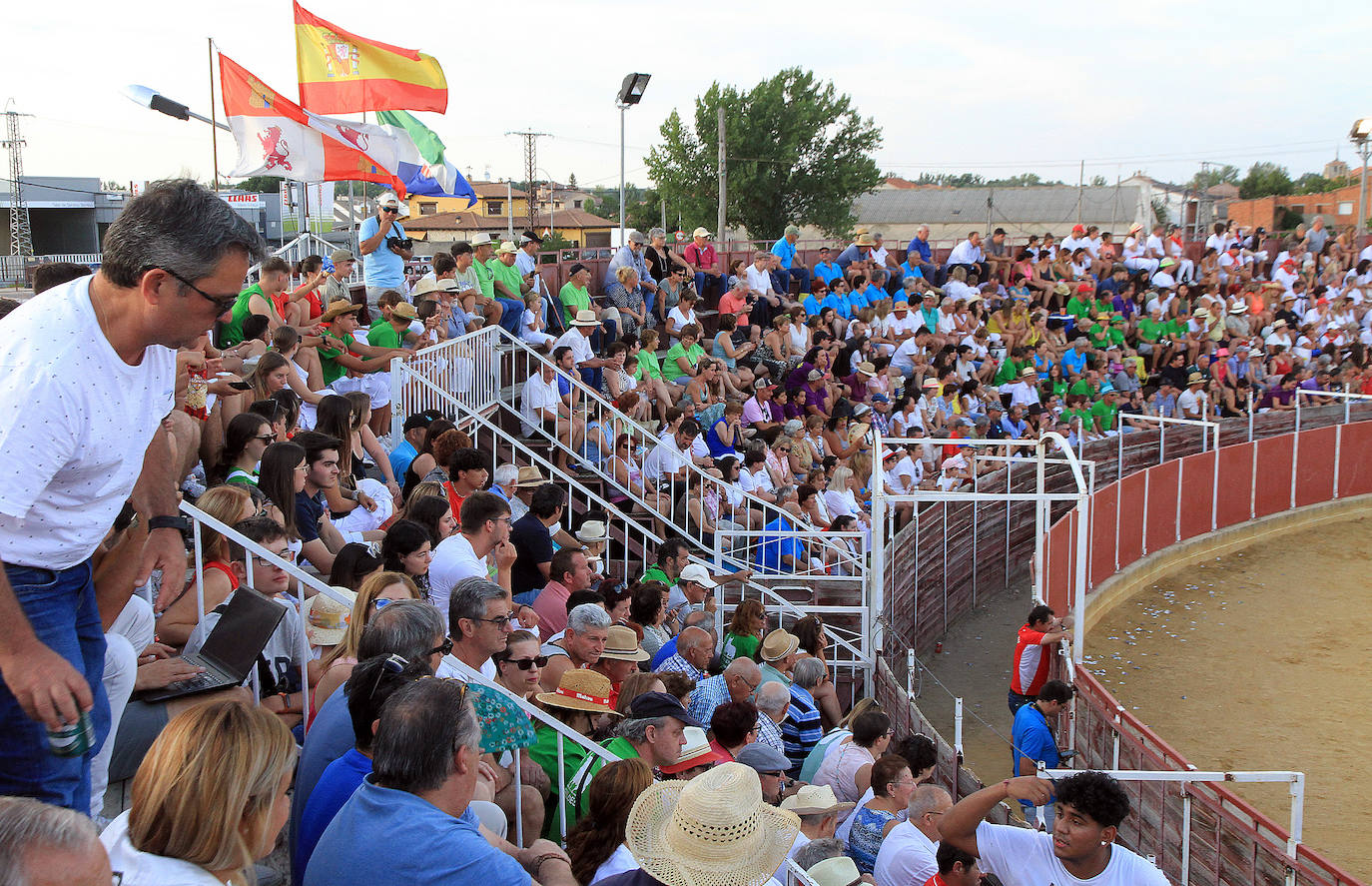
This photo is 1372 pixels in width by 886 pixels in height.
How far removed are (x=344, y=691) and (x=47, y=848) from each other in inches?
67.3

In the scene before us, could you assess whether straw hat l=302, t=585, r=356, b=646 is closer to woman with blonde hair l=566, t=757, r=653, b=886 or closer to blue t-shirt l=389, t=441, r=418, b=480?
woman with blonde hair l=566, t=757, r=653, b=886

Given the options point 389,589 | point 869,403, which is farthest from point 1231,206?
point 389,589

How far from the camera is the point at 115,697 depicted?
3387 mm

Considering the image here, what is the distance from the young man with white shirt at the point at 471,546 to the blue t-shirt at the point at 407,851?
265 centimetres

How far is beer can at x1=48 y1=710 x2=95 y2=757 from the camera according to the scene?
2406 mm

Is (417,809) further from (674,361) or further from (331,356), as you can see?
(674,361)

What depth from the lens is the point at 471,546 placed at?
5.98 metres

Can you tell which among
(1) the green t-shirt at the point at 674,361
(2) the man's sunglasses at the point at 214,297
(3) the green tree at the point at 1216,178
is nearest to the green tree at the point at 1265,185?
(3) the green tree at the point at 1216,178

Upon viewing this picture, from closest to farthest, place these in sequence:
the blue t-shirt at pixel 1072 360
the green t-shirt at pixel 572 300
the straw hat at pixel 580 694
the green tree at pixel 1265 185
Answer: the straw hat at pixel 580 694
the green t-shirt at pixel 572 300
the blue t-shirt at pixel 1072 360
the green tree at pixel 1265 185

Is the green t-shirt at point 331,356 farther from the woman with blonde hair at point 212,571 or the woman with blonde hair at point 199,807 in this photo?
the woman with blonde hair at point 199,807

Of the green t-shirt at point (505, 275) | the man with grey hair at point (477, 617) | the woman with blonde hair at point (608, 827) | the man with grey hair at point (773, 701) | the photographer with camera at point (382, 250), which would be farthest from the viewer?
the green t-shirt at point (505, 275)

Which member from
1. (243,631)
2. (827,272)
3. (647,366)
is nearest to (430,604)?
(243,631)

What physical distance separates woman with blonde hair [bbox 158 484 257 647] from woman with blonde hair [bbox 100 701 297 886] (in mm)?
1874

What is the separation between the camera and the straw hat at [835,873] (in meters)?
4.39
